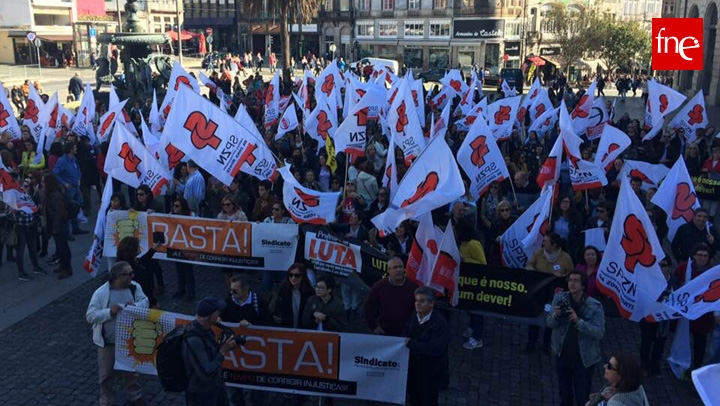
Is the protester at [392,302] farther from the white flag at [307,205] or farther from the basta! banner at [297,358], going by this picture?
the white flag at [307,205]

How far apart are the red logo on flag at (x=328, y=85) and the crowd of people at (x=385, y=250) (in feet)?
7.53

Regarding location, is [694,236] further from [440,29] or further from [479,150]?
[440,29]

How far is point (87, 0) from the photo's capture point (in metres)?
68.4

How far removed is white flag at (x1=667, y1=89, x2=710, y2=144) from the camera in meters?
14.9

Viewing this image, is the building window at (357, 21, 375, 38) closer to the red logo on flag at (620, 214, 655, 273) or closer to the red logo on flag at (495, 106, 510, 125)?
the red logo on flag at (495, 106, 510, 125)

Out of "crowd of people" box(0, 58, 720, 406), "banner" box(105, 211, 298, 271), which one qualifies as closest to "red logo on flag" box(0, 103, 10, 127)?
"crowd of people" box(0, 58, 720, 406)

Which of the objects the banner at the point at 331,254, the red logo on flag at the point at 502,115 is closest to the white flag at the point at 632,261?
the banner at the point at 331,254

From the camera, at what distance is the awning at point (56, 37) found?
59.9 metres

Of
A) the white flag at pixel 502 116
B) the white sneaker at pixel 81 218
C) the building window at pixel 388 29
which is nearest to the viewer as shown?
the white sneaker at pixel 81 218

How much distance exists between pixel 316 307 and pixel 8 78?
146 feet

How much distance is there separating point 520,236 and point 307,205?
114 inches

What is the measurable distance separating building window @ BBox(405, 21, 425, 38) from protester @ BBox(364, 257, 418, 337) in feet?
196

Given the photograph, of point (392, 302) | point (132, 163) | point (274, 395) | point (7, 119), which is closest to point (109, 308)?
point (274, 395)

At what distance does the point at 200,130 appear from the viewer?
374 inches
